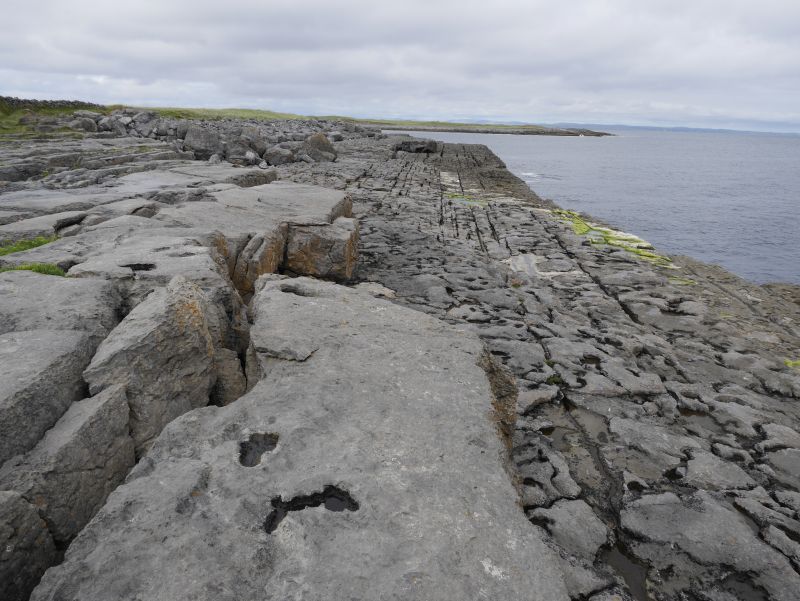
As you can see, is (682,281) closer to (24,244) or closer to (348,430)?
(348,430)

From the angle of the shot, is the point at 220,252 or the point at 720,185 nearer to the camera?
the point at 220,252

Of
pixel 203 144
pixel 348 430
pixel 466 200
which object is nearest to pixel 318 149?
pixel 203 144

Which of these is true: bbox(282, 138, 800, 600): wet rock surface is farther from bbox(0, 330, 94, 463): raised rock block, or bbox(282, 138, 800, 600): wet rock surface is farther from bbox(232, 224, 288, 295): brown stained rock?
bbox(0, 330, 94, 463): raised rock block

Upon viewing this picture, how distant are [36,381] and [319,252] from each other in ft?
19.3

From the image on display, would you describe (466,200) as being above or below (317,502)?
below

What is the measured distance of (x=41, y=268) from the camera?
5660mm

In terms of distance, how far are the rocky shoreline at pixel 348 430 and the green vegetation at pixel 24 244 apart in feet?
0.14

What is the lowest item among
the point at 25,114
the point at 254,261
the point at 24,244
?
the point at 254,261

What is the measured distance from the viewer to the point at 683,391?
6.46 metres

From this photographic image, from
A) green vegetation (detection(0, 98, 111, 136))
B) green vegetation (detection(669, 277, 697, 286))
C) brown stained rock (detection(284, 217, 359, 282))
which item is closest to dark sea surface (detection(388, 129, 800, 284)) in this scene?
green vegetation (detection(669, 277, 697, 286))

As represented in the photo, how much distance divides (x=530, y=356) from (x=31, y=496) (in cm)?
573

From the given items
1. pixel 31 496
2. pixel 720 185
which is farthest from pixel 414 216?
pixel 720 185

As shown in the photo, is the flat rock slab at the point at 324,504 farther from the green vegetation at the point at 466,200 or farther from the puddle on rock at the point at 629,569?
the green vegetation at the point at 466,200

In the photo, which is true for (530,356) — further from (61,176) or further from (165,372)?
(61,176)
